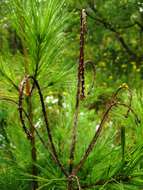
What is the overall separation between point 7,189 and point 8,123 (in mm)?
286

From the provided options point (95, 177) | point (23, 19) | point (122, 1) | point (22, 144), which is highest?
point (122, 1)

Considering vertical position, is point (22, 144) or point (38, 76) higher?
point (38, 76)

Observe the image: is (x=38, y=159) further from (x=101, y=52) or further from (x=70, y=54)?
(x=101, y=52)

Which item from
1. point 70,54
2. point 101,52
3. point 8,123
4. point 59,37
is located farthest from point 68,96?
point 101,52

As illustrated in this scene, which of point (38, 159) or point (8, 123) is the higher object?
point (8, 123)

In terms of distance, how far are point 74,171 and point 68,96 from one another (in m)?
0.42

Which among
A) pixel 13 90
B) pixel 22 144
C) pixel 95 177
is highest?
pixel 13 90

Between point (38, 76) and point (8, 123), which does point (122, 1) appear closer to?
point (8, 123)

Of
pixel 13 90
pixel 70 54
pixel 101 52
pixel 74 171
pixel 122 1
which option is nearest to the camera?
pixel 74 171

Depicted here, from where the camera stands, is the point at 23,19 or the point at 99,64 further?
the point at 99,64

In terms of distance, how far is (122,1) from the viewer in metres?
3.81

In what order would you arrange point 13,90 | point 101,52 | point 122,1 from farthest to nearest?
point 101,52
point 122,1
point 13,90

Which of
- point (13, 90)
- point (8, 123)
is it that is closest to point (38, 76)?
point (13, 90)

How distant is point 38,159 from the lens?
1.29 metres
